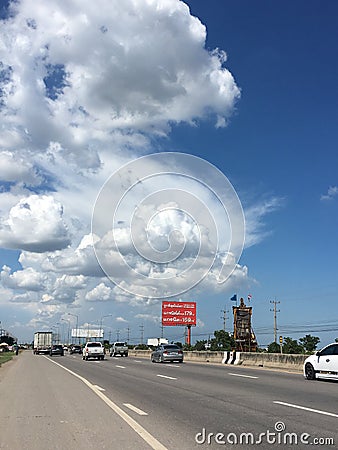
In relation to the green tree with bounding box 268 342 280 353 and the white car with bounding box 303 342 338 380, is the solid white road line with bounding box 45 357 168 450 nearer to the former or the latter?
the white car with bounding box 303 342 338 380

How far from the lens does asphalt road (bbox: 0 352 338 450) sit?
9.22 m

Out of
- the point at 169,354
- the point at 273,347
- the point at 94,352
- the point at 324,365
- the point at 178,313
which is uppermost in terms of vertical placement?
the point at 178,313

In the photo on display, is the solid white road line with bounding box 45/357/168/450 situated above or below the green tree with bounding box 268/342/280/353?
above

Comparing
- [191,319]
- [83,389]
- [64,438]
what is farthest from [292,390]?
[191,319]

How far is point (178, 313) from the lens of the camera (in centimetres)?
8469

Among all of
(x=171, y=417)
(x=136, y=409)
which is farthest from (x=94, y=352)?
(x=171, y=417)

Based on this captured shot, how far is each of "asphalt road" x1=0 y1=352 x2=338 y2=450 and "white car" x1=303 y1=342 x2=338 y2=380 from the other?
171 cm

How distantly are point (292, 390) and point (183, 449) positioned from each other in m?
10.1

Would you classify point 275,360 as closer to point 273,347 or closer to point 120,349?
point 120,349

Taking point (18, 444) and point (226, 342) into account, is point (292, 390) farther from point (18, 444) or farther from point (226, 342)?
point (226, 342)

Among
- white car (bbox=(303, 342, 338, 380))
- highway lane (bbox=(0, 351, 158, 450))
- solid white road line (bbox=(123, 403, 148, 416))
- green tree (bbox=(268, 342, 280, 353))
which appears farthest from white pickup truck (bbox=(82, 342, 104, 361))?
solid white road line (bbox=(123, 403, 148, 416))

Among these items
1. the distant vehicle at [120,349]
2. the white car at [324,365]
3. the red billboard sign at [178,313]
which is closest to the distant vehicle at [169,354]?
the white car at [324,365]

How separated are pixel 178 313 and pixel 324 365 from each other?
63.9 meters

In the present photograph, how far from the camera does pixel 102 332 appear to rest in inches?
6462
